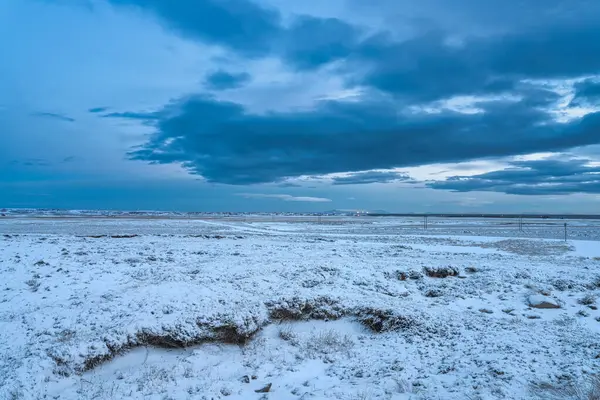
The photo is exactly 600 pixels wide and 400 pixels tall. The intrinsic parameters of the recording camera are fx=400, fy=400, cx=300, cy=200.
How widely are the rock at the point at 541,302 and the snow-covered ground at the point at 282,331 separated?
142 millimetres

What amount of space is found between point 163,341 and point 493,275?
542 inches

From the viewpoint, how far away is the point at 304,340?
11.3m

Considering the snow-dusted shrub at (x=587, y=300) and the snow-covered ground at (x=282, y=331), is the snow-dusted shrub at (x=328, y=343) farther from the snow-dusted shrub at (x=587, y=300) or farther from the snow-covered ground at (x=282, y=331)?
the snow-dusted shrub at (x=587, y=300)

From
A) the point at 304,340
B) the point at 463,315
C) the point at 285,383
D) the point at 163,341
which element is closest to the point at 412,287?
the point at 463,315

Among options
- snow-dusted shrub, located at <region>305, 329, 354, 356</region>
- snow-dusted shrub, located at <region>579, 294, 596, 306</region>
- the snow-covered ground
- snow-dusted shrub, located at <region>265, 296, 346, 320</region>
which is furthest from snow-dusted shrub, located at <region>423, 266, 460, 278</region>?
snow-dusted shrub, located at <region>305, 329, 354, 356</region>

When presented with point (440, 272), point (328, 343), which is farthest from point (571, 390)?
point (440, 272)

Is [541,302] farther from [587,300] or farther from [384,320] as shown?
[384,320]

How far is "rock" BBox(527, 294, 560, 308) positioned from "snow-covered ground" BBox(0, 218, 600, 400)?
0.47ft

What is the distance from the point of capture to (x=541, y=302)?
13.6 metres

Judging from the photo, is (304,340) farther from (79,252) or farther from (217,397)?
(79,252)

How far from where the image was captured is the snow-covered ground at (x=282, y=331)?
27.4ft

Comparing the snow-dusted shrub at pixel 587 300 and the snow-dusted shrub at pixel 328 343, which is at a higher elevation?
the snow-dusted shrub at pixel 587 300

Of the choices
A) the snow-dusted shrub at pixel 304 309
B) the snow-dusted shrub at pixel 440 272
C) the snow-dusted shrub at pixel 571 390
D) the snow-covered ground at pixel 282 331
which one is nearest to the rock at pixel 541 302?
the snow-covered ground at pixel 282 331

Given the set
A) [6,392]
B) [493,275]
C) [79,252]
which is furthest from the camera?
[79,252]
